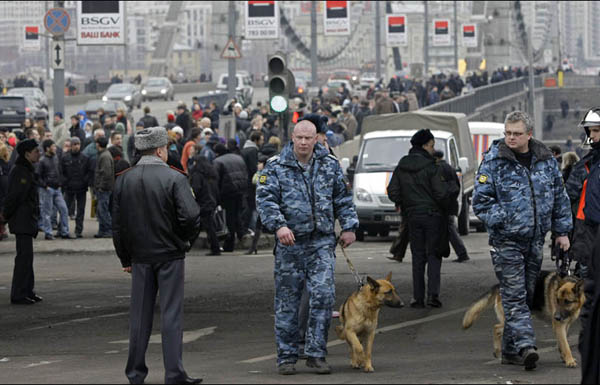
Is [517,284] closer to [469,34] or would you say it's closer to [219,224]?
[219,224]

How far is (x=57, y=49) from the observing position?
89.3 ft

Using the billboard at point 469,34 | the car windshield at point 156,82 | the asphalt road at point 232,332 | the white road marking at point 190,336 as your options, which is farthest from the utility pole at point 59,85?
the billboard at point 469,34

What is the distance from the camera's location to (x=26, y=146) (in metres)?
14.2

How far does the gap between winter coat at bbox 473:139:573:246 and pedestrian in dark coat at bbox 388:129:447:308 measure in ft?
12.9

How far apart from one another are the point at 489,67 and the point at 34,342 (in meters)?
69.6

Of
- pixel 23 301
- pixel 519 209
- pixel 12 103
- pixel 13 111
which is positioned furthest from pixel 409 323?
pixel 12 103

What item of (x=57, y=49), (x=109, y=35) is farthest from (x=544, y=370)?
(x=109, y=35)

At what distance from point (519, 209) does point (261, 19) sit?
36.7 metres

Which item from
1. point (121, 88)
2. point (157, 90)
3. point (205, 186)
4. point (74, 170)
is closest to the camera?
point (205, 186)

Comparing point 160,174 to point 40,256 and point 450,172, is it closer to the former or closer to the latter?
point 450,172

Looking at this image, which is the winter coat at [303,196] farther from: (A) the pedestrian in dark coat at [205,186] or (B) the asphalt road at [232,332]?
(A) the pedestrian in dark coat at [205,186]

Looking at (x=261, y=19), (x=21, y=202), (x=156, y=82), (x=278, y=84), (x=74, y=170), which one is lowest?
(x=74, y=170)

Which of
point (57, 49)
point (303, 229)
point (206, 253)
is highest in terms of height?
point (57, 49)

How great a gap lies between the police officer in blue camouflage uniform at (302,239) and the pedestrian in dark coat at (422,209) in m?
4.34
